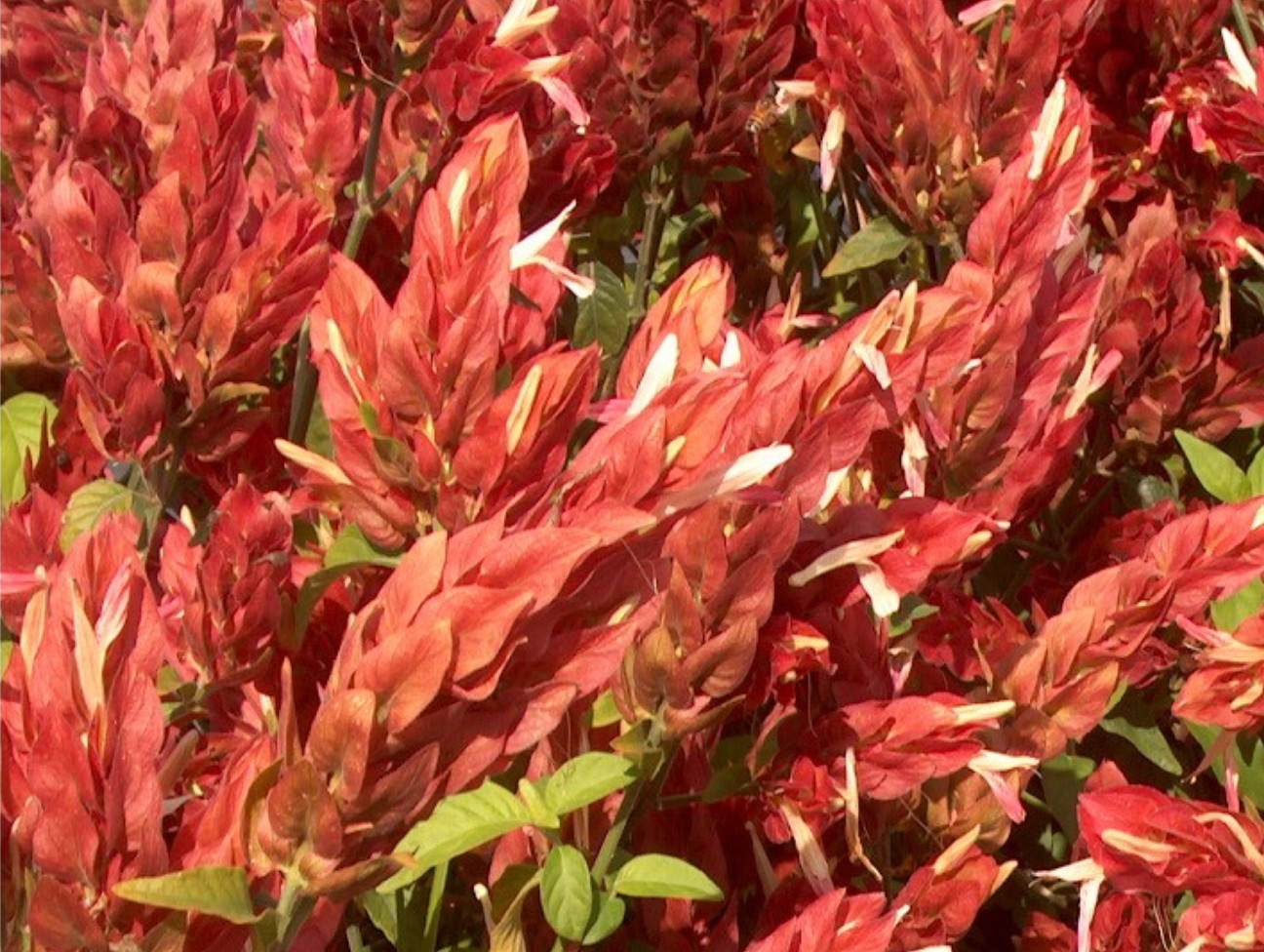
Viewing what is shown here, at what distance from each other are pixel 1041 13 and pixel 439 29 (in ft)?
1.28

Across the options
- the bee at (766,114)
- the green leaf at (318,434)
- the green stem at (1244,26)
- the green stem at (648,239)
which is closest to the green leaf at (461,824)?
the green leaf at (318,434)

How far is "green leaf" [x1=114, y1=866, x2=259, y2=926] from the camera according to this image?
469mm

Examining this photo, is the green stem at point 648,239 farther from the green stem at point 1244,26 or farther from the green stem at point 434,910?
the green stem at point 434,910

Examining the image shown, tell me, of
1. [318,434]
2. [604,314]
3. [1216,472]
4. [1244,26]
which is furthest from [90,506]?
[1244,26]

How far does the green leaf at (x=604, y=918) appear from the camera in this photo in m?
0.60

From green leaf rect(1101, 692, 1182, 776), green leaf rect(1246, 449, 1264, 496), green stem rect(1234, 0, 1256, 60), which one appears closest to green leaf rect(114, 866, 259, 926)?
green leaf rect(1101, 692, 1182, 776)

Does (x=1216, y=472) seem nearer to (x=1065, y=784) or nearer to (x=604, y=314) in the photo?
(x=1065, y=784)

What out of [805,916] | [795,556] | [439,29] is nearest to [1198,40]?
[439,29]

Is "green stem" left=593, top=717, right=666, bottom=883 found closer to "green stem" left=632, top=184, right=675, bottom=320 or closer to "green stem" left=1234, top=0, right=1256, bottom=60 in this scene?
"green stem" left=632, top=184, right=675, bottom=320

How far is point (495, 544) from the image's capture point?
523mm

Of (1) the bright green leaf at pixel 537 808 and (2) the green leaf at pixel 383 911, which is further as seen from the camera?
(2) the green leaf at pixel 383 911

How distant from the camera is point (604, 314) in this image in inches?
45.7

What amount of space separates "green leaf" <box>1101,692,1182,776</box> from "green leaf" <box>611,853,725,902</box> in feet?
1.52

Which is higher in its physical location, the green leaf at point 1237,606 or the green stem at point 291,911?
the green stem at point 291,911
